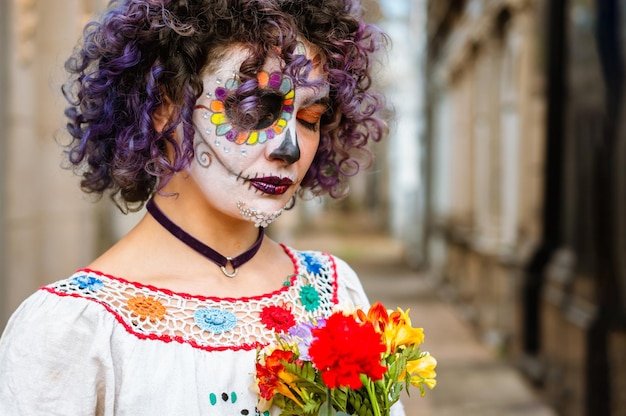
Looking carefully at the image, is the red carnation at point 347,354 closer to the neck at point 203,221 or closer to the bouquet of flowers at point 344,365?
the bouquet of flowers at point 344,365

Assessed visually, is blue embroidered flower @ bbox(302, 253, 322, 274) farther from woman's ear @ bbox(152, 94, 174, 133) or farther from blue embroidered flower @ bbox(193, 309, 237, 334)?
woman's ear @ bbox(152, 94, 174, 133)

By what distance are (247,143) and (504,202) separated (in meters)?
8.09

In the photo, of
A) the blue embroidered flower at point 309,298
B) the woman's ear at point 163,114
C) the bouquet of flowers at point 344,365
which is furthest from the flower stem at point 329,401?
the woman's ear at point 163,114

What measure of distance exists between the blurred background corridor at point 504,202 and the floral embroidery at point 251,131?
493 millimetres

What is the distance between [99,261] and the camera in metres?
Result: 1.83

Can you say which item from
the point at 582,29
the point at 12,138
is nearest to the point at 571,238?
the point at 582,29

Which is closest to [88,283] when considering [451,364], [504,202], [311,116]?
[311,116]

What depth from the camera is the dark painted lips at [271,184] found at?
1.83 m

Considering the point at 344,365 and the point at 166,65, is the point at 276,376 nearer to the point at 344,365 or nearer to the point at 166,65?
the point at 344,365

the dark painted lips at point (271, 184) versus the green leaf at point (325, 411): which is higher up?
the dark painted lips at point (271, 184)

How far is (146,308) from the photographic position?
1777 mm

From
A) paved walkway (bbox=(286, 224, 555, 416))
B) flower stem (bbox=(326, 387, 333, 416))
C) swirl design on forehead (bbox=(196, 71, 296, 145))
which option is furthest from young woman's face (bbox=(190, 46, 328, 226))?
paved walkway (bbox=(286, 224, 555, 416))

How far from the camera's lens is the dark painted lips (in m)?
1.83

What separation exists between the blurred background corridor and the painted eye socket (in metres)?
0.52
